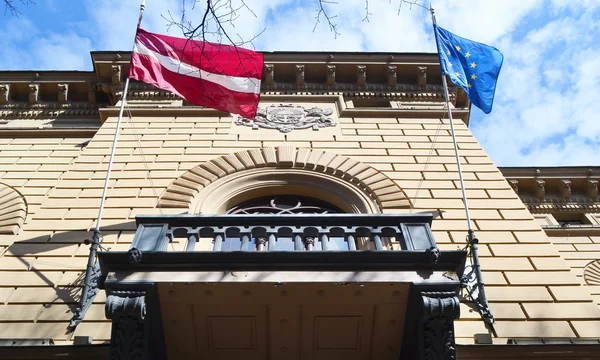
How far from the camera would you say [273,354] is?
7.97 m

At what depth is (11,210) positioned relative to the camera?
12.6m

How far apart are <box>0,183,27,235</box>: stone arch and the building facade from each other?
0.14 ft

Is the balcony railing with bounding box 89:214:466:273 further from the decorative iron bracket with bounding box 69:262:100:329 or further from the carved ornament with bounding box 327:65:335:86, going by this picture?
the carved ornament with bounding box 327:65:335:86

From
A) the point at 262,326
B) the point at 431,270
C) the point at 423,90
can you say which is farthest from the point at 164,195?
the point at 423,90

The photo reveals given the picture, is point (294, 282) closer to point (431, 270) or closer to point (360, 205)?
point (431, 270)

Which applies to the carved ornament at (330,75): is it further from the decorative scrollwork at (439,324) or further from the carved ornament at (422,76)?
the decorative scrollwork at (439,324)

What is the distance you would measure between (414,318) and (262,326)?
1.92 meters

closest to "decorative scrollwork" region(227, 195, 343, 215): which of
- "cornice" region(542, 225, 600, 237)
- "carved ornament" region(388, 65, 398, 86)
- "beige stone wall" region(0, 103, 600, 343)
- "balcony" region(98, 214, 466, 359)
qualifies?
"beige stone wall" region(0, 103, 600, 343)

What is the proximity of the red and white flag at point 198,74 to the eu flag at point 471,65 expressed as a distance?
4.46m

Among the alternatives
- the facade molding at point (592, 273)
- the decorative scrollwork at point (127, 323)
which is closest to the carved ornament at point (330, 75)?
the facade molding at point (592, 273)

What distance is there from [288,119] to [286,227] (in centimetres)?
705

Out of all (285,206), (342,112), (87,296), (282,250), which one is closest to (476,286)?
(282,250)

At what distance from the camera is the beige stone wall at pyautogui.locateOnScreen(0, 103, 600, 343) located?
9133mm

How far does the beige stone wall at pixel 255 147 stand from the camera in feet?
30.0
